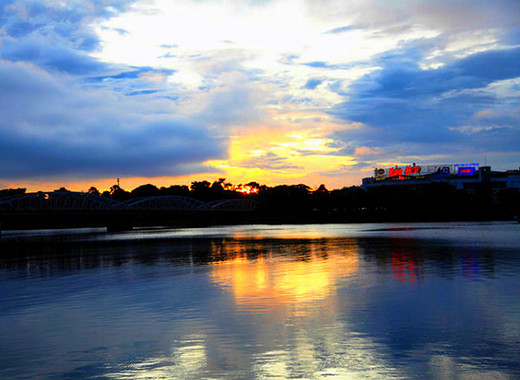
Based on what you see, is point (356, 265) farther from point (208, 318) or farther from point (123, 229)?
point (123, 229)

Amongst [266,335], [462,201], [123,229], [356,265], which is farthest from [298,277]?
[462,201]

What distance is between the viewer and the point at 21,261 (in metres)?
48.5

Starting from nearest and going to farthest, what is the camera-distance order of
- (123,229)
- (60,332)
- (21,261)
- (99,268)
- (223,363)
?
1. (223,363)
2. (60,332)
3. (99,268)
4. (21,261)
5. (123,229)

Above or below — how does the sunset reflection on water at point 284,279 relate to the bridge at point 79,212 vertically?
below

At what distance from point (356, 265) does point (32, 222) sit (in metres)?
172

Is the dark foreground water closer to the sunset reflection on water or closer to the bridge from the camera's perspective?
the sunset reflection on water

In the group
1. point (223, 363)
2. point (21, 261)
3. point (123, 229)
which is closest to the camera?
point (223, 363)

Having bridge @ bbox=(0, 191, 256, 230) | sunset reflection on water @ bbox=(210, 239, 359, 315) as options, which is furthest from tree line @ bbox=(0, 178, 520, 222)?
sunset reflection on water @ bbox=(210, 239, 359, 315)

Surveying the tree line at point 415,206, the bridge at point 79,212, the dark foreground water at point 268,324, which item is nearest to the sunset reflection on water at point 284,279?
the dark foreground water at point 268,324

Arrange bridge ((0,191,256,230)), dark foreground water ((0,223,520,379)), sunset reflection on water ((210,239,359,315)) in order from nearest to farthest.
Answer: dark foreground water ((0,223,520,379))
sunset reflection on water ((210,239,359,315))
bridge ((0,191,256,230))

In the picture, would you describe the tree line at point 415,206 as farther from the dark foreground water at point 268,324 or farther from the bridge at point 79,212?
the dark foreground water at point 268,324

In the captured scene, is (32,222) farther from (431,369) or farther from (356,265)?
(431,369)

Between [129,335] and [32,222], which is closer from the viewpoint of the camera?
[129,335]

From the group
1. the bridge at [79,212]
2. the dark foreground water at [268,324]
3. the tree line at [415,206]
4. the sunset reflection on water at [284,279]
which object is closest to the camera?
the dark foreground water at [268,324]
